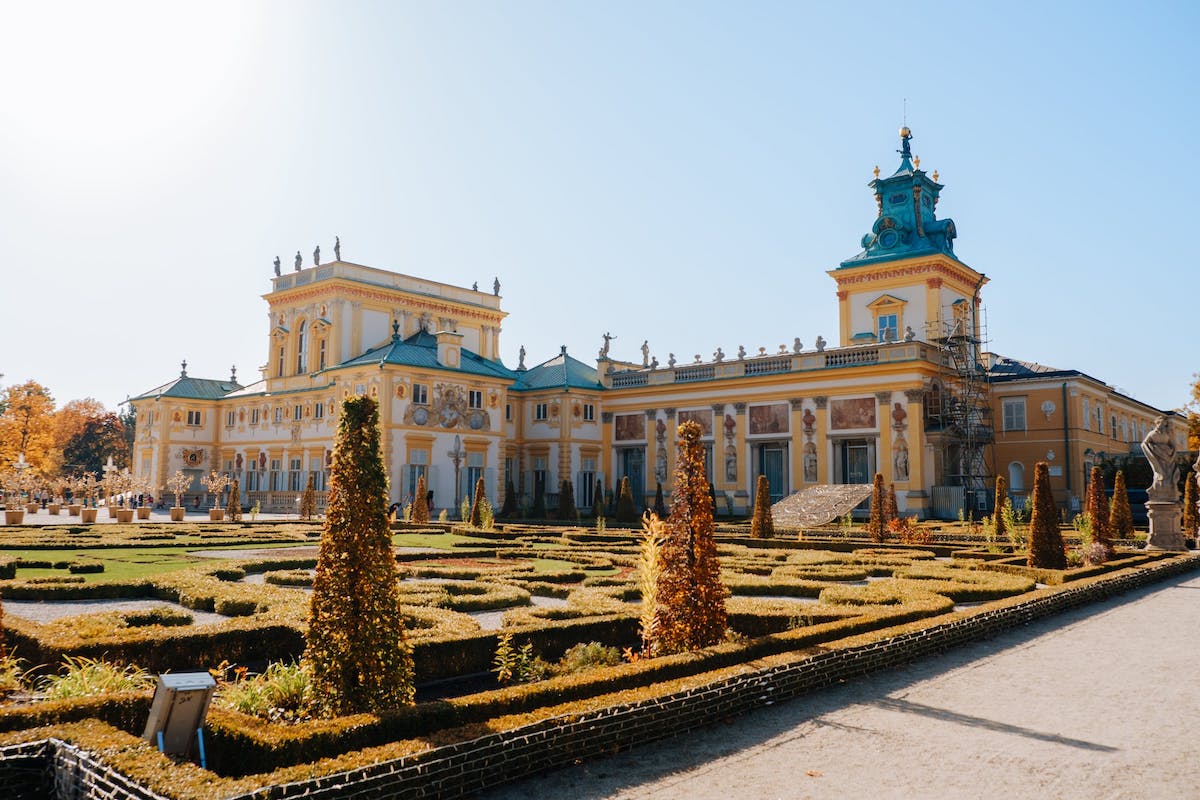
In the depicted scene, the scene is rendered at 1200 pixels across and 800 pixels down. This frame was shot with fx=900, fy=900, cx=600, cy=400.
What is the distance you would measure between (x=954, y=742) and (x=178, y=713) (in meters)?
5.55

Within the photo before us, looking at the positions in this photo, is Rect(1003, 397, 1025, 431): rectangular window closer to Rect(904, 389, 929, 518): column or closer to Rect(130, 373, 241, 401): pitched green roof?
Rect(904, 389, 929, 518): column

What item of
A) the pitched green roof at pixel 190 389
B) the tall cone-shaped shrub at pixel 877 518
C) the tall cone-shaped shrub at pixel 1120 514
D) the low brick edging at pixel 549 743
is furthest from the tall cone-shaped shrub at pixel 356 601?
the pitched green roof at pixel 190 389

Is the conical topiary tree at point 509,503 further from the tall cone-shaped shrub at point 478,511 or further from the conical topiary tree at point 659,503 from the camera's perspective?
the tall cone-shaped shrub at point 478,511

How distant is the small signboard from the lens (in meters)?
5.53

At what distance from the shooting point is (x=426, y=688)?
348 inches

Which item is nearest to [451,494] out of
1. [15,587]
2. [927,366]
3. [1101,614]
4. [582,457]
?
[582,457]

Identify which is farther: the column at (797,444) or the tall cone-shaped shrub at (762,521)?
the column at (797,444)

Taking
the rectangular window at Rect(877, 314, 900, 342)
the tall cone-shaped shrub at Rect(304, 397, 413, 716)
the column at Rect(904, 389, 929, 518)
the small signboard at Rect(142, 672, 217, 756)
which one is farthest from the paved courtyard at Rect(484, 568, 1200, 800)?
the rectangular window at Rect(877, 314, 900, 342)

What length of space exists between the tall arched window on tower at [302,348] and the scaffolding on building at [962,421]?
33.6m

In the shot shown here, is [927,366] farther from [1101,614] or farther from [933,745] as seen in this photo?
[933,745]

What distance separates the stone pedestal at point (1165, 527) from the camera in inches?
926

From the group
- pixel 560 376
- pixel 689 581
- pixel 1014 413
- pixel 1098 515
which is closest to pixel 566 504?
pixel 560 376

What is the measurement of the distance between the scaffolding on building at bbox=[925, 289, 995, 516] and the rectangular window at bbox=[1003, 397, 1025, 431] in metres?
0.89

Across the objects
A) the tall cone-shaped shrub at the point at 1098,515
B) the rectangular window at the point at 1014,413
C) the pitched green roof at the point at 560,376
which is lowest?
the tall cone-shaped shrub at the point at 1098,515
